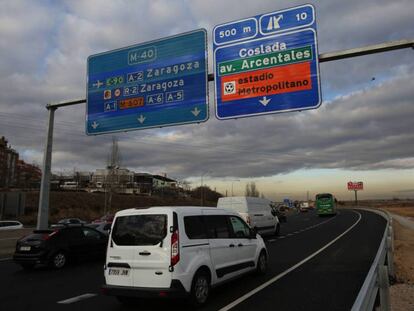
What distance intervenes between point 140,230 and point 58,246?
698 centimetres

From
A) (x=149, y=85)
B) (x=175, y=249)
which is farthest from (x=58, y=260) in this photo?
(x=175, y=249)

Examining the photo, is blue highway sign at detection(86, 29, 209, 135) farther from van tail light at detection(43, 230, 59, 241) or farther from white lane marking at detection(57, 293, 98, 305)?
white lane marking at detection(57, 293, 98, 305)

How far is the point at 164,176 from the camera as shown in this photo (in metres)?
179

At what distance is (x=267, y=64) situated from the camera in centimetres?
1291

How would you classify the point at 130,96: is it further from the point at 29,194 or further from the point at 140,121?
the point at 29,194

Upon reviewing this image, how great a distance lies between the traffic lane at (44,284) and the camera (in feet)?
27.7

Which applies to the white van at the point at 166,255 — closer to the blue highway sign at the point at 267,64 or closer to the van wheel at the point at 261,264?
the van wheel at the point at 261,264

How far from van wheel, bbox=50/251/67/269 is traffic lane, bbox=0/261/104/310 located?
189 millimetres

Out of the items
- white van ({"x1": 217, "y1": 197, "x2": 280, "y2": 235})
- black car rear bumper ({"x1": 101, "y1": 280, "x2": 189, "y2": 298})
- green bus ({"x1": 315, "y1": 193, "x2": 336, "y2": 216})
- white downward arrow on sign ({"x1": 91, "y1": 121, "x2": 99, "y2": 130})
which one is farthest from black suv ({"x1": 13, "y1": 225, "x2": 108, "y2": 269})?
green bus ({"x1": 315, "y1": 193, "x2": 336, "y2": 216})

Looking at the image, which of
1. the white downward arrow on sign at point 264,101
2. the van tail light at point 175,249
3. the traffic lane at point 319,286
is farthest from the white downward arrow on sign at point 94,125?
the van tail light at point 175,249

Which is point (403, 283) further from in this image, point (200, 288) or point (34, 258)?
point (34, 258)

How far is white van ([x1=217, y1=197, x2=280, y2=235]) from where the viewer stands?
2311cm

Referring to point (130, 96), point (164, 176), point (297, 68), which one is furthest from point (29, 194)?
point (164, 176)

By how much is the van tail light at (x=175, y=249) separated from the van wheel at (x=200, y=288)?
54 cm
